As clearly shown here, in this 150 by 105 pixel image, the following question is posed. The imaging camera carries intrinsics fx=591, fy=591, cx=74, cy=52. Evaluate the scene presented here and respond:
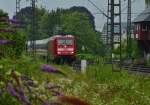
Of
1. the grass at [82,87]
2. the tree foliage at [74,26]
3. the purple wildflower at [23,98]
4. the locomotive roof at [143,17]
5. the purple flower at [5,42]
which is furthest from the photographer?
the tree foliage at [74,26]

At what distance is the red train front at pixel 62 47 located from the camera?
48.8 metres

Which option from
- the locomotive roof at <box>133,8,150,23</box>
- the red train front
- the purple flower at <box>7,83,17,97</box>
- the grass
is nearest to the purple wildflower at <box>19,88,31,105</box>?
the purple flower at <box>7,83,17,97</box>

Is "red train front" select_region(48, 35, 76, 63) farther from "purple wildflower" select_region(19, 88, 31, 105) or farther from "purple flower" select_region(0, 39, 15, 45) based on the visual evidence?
"purple wildflower" select_region(19, 88, 31, 105)

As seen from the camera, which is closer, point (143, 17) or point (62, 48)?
point (62, 48)

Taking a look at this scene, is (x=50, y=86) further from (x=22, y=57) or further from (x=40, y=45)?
(x=40, y=45)

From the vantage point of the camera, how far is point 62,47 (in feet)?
162

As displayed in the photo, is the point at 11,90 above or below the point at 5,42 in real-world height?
below

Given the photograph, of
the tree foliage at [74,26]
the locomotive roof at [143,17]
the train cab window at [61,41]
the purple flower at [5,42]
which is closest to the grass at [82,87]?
the purple flower at [5,42]

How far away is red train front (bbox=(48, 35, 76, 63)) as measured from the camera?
48750 mm

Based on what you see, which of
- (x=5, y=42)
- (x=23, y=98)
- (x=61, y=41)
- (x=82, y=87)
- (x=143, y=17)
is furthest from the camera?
(x=143, y=17)

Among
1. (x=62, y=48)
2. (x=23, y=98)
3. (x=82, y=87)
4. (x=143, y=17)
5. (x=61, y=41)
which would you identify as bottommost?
(x=62, y=48)

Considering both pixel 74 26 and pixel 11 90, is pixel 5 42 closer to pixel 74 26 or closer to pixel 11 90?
pixel 11 90

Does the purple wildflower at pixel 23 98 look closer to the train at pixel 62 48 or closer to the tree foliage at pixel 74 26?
the train at pixel 62 48

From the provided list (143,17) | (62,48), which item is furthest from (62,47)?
(143,17)
